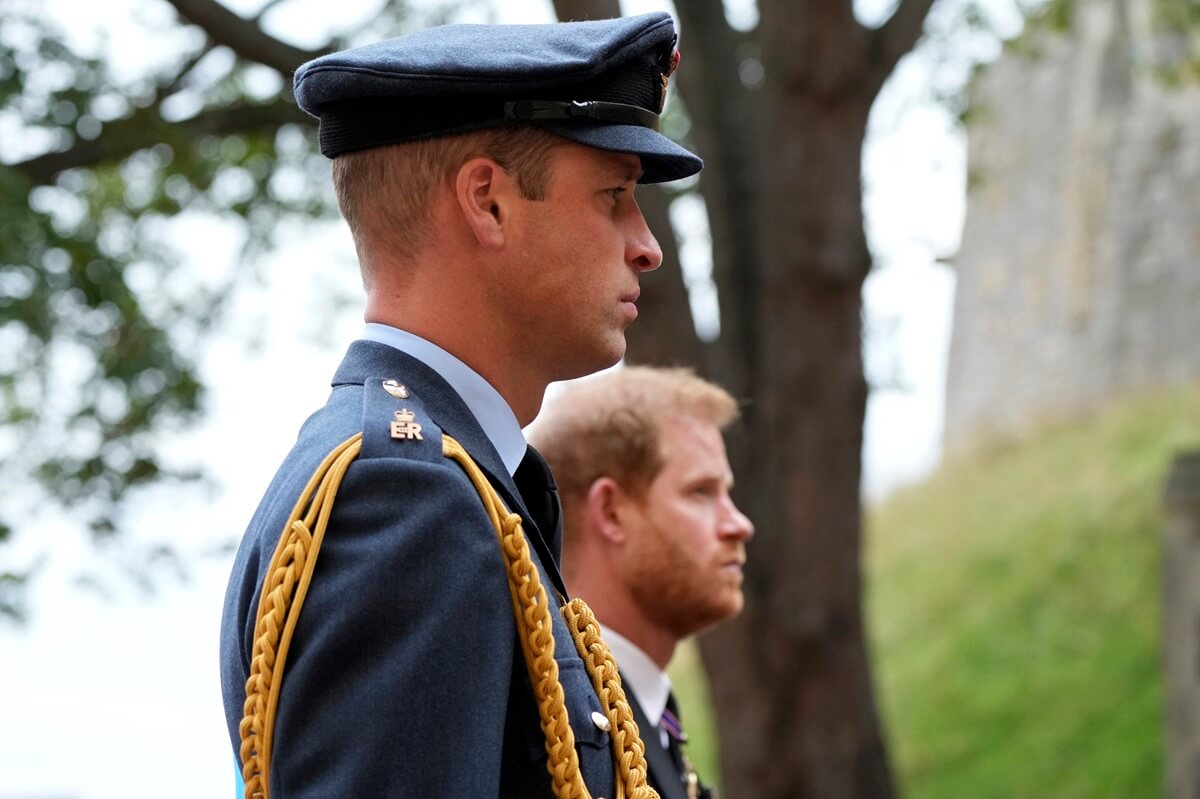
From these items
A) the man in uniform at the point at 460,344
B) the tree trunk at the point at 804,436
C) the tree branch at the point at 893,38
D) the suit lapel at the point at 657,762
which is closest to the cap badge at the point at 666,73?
the man in uniform at the point at 460,344

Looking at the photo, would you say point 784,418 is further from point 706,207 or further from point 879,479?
point 879,479

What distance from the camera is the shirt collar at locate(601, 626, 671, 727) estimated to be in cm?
306

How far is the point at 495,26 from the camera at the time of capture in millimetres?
1961

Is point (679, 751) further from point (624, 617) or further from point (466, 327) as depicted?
point (466, 327)

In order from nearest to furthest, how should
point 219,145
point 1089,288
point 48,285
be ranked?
point 48,285, point 219,145, point 1089,288

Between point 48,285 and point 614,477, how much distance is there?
377 centimetres

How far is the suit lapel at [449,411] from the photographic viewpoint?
1.79 metres

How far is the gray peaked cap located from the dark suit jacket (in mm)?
317

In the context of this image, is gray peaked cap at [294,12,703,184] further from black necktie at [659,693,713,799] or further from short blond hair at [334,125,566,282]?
black necktie at [659,693,713,799]

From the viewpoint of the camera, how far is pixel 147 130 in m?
6.91

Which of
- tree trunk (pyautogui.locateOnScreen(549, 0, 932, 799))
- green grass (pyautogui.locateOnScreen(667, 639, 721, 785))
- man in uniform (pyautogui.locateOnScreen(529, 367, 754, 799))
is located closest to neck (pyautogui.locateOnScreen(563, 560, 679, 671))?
man in uniform (pyautogui.locateOnScreen(529, 367, 754, 799))

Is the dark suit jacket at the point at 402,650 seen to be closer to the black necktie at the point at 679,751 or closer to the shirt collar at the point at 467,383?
the shirt collar at the point at 467,383

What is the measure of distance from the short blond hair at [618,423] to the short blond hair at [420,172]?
58.0 inches

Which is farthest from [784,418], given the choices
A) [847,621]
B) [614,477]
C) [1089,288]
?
[1089,288]
